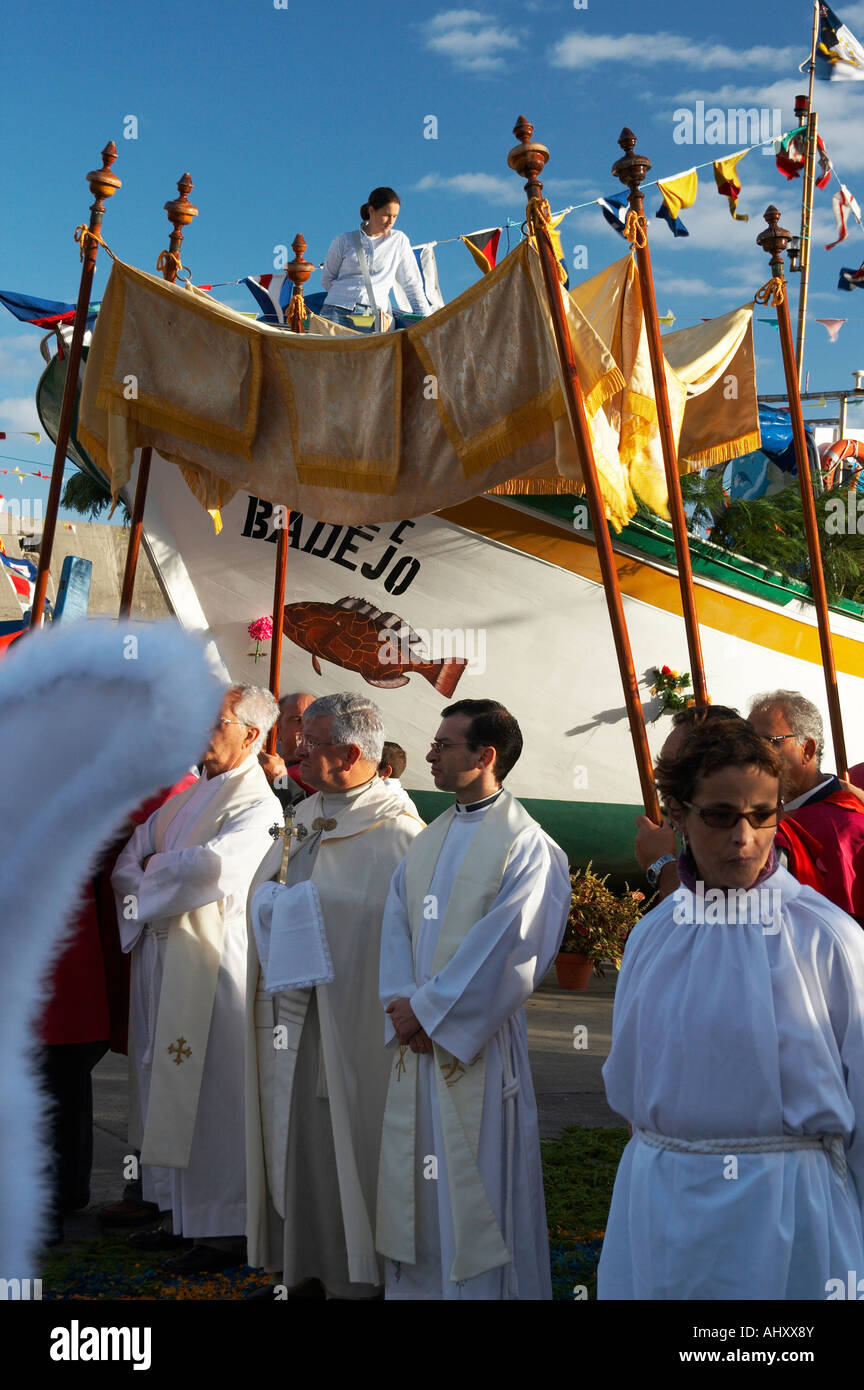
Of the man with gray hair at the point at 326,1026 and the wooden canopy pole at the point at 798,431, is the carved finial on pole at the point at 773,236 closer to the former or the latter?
the wooden canopy pole at the point at 798,431

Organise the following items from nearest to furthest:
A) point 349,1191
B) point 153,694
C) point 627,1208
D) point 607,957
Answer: point 153,694 < point 627,1208 < point 349,1191 < point 607,957

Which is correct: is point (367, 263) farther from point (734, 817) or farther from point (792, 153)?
point (734, 817)

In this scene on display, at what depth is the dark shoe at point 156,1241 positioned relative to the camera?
4465 millimetres

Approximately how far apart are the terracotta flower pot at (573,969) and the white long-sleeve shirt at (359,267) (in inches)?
194

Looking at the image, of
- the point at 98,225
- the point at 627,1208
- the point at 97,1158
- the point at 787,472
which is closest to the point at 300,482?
the point at 98,225

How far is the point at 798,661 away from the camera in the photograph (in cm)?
961

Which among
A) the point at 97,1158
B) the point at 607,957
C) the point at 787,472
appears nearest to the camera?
the point at 97,1158

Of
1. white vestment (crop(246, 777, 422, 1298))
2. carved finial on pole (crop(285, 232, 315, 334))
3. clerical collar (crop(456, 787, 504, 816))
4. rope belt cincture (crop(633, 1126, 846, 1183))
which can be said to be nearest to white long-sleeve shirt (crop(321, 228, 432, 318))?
carved finial on pole (crop(285, 232, 315, 334))

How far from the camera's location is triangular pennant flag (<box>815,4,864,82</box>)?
36.4 feet

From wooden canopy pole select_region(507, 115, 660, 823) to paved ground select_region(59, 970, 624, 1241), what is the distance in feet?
5.54

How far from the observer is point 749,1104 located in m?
2.14
